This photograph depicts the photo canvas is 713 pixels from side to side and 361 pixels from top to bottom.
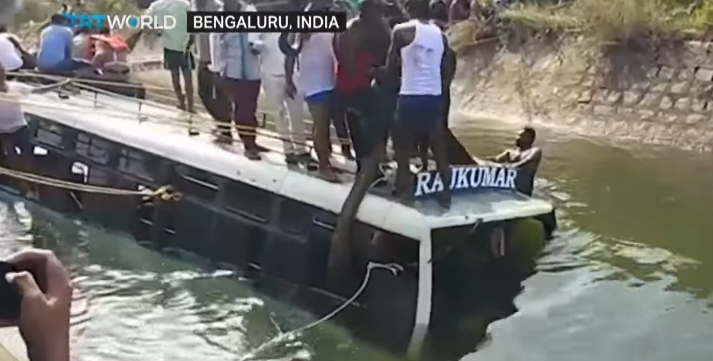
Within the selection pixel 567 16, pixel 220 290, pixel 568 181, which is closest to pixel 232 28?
pixel 220 290

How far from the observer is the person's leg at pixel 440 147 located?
10062 millimetres

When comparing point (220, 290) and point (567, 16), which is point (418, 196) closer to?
point (220, 290)

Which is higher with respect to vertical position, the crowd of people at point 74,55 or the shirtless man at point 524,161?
the crowd of people at point 74,55

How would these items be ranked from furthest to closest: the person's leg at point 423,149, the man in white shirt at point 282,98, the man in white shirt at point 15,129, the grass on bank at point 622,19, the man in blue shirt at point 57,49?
the grass on bank at point 622,19
the man in blue shirt at point 57,49
the man in white shirt at point 15,129
the man in white shirt at point 282,98
the person's leg at point 423,149

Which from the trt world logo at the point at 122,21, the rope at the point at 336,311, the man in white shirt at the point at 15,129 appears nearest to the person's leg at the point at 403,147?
the rope at the point at 336,311

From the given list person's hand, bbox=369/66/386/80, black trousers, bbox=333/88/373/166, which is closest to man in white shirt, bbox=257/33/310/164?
black trousers, bbox=333/88/373/166

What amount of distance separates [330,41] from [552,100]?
11217 mm

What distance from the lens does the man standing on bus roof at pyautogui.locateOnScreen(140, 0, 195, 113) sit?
1304 cm

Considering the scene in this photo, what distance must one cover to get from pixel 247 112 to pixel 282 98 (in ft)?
1.89

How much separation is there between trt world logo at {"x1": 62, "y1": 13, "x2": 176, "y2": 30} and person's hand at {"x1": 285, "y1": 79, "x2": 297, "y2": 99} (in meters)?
2.24

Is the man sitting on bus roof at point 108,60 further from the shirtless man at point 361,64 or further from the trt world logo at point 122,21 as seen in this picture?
the shirtless man at point 361,64

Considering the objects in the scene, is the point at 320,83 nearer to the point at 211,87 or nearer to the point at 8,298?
the point at 211,87

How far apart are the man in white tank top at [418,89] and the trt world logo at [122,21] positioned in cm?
396

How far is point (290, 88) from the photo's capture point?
37.1 feet
